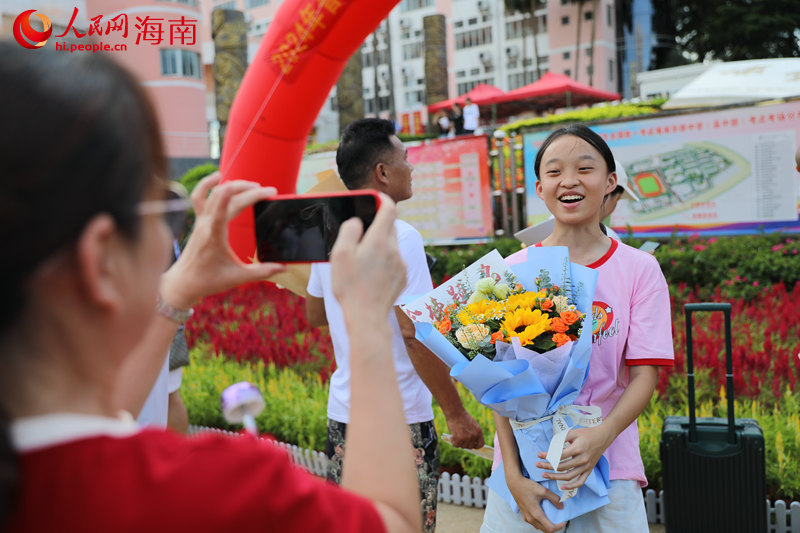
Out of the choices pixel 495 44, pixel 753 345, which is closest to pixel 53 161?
pixel 753 345

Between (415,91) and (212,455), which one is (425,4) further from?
(212,455)

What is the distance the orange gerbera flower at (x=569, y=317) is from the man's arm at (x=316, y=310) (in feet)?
3.96

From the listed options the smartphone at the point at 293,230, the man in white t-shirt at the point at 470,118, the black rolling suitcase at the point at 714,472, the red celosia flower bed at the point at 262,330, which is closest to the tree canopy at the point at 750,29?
the man in white t-shirt at the point at 470,118

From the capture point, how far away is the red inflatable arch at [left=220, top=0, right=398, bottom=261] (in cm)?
574

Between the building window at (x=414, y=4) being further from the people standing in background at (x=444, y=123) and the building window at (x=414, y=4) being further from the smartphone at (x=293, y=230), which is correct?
the smartphone at (x=293, y=230)

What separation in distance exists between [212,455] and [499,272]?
1392mm

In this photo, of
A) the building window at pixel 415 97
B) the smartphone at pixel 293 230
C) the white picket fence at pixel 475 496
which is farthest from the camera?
the building window at pixel 415 97

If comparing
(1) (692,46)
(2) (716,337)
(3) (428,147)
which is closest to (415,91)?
(1) (692,46)

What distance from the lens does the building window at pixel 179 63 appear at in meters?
21.7

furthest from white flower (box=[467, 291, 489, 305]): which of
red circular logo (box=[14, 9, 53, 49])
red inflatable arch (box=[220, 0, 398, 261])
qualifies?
red inflatable arch (box=[220, 0, 398, 261])

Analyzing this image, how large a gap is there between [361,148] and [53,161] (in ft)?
6.76

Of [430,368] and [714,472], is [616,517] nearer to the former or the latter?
[430,368]

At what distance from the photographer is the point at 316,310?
285 cm

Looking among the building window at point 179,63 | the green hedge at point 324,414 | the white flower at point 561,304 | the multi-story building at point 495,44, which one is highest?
the multi-story building at point 495,44
